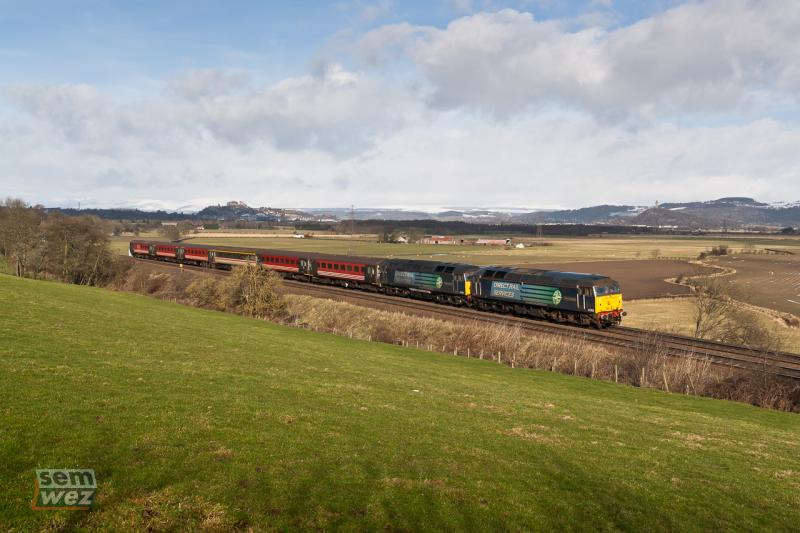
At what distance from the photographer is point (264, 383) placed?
60.5 ft

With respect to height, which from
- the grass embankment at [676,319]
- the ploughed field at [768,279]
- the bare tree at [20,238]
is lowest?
the grass embankment at [676,319]

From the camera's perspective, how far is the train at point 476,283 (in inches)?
1735

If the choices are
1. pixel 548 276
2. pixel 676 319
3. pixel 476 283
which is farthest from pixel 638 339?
pixel 676 319

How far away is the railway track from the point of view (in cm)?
3253

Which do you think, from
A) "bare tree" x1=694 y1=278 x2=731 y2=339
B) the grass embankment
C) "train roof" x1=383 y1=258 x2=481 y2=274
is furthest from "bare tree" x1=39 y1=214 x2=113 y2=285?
"bare tree" x1=694 y1=278 x2=731 y2=339

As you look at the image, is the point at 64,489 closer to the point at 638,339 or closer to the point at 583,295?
the point at 638,339

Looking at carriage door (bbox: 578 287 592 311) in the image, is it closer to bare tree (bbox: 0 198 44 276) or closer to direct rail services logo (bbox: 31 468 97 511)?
direct rail services logo (bbox: 31 468 97 511)

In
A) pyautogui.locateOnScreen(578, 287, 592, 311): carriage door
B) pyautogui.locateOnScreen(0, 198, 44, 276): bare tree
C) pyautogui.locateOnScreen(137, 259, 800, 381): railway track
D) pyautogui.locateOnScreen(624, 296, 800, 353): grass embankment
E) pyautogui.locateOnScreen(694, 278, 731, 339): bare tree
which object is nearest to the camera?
pyautogui.locateOnScreen(137, 259, 800, 381): railway track

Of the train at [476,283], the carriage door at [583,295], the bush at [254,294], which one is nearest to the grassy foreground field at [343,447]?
the carriage door at [583,295]

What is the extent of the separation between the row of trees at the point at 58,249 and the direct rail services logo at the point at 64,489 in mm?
67864

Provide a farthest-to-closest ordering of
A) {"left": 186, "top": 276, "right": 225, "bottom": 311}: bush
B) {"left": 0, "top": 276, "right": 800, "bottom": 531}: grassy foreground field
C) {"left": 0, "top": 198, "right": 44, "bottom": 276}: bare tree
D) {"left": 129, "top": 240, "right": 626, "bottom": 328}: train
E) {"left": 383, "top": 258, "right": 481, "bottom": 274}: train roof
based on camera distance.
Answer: {"left": 0, "top": 198, "right": 44, "bottom": 276}: bare tree → {"left": 186, "top": 276, "right": 225, "bottom": 311}: bush → {"left": 383, "top": 258, "right": 481, "bottom": 274}: train roof → {"left": 129, "top": 240, "right": 626, "bottom": 328}: train → {"left": 0, "top": 276, "right": 800, "bottom": 531}: grassy foreground field

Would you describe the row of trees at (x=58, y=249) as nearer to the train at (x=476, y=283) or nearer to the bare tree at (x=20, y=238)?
the bare tree at (x=20, y=238)

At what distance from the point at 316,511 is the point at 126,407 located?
719 centimetres

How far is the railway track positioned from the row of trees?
34.7 m
